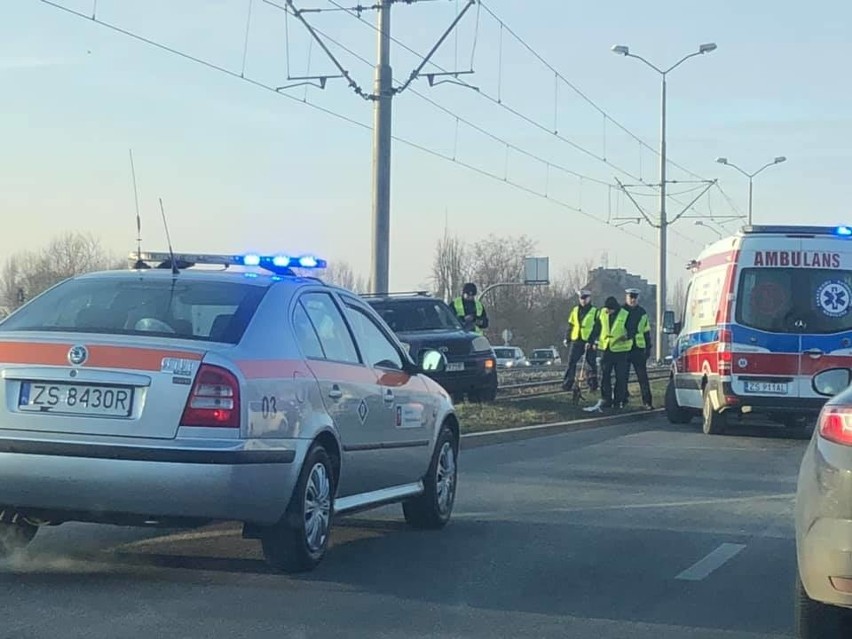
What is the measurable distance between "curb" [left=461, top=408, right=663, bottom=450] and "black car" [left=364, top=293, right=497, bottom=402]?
1.76 m

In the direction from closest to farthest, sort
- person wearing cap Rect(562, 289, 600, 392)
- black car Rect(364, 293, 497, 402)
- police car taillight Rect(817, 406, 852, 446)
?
1. police car taillight Rect(817, 406, 852, 446)
2. black car Rect(364, 293, 497, 402)
3. person wearing cap Rect(562, 289, 600, 392)

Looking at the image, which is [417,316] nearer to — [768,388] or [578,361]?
[578,361]

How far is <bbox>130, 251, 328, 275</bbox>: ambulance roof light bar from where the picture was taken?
8.30m

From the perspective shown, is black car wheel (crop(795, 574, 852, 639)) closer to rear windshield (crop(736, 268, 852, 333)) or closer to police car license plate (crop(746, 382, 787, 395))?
police car license plate (crop(746, 382, 787, 395))

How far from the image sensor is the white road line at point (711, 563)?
7695 mm

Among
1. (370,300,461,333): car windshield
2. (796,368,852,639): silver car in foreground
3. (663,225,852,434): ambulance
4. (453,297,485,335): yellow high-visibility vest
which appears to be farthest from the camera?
(453,297,485,335): yellow high-visibility vest

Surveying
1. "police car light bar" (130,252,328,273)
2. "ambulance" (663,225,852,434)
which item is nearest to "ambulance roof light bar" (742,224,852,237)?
"ambulance" (663,225,852,434)

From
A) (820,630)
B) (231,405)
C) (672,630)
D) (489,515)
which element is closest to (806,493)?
(820,630)

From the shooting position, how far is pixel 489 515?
32.7ft

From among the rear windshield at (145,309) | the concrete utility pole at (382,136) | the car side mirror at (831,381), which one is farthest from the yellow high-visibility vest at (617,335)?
the car side mirror at (831,381)

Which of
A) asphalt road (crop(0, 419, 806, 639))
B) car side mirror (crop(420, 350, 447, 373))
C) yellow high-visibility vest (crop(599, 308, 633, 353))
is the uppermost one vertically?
yellow high-visibility vest (crop(599, 308, 633, 353))

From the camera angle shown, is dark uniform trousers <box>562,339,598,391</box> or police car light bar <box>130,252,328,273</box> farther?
dark uniform trousers <box>562,339,598,391</box>

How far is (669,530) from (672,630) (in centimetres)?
306

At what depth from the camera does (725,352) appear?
17.3 metres
